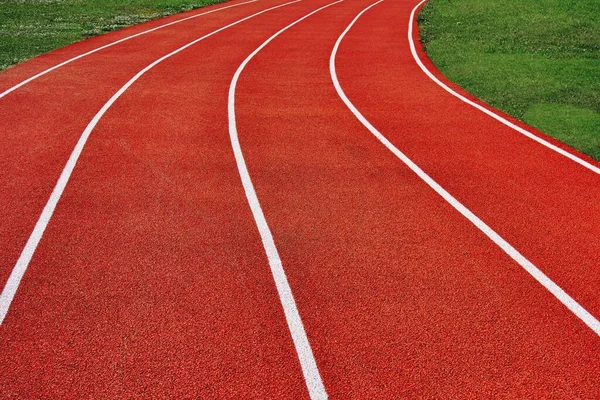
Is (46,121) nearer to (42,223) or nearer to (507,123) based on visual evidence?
(42,223)

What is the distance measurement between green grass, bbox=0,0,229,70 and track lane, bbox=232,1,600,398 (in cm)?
957

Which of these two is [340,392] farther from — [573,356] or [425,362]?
[573,356]

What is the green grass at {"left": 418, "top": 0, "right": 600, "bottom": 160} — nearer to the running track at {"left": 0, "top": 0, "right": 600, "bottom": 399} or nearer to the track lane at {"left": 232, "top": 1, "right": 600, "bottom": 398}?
the running track at {"left": 0, "top": 0, "right": 600, "bottom": 399}

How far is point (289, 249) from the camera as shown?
18.3 ft

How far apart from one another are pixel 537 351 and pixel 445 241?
1.75m

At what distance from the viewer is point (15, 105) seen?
33.0 feet

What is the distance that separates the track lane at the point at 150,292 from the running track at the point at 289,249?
0.02m

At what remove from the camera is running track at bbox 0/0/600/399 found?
401 cm

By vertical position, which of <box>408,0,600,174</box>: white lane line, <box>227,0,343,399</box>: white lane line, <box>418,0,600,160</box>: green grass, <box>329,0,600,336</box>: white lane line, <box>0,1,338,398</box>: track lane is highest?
<box>0,1,338,398</box>: track lane

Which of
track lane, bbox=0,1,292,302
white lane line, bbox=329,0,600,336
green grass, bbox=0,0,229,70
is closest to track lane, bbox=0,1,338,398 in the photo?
track lane, bbox=0,1,292,302

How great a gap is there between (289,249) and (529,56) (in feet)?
37.2

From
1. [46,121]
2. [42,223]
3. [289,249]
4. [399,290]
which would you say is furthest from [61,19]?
[399,290]

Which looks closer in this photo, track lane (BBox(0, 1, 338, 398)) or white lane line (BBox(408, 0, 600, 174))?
track lane (BBox(0, 1, 338, 398))

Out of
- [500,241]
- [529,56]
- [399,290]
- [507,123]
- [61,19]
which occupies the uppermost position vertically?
[61,19]
